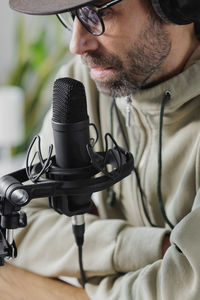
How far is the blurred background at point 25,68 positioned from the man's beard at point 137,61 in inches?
73.1

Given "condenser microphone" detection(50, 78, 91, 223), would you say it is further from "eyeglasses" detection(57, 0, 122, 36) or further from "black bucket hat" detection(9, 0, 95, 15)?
"eyeglasses" detection(57, 0, 122, 36)

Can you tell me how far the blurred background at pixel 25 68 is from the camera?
10.6ft

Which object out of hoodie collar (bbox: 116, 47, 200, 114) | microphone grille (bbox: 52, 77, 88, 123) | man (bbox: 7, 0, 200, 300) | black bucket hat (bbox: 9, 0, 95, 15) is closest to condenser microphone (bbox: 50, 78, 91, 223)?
microphone grille (bbox: 52, 77, 88, 123)

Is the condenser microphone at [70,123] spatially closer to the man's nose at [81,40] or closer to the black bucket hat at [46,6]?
the black bucket hat at [46,6]

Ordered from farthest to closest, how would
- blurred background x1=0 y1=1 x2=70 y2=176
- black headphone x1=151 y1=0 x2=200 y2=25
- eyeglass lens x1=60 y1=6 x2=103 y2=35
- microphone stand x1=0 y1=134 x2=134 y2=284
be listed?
blurred background x1=0 y1=1 x2=70 y2=176 → eyeglass lens x1=60 y1=6 x2=103 y2=35 → black headphone x1=151 y1=0 x2=200 y2=25 → microphone stand x1=0 y1=134 x2=134 y2=284

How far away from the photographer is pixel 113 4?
114 cm

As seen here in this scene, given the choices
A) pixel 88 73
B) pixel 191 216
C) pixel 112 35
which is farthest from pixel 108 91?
pixel 191 216

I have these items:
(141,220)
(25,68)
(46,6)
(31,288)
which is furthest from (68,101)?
(25,68)

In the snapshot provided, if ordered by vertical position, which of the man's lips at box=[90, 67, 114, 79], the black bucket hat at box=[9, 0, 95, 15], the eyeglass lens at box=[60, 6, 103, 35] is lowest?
the man's lips at box=[90, 67, 114, 79]

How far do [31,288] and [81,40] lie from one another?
512 millimetres

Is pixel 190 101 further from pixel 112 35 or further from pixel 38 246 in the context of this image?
pixel 38 246

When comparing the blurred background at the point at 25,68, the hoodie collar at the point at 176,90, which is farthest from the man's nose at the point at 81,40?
the blurred background at the point at 25,68

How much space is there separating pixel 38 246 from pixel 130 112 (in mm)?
365

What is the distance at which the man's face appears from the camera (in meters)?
1.23
